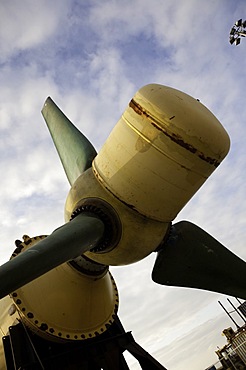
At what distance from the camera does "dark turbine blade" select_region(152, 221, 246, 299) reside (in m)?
4.57

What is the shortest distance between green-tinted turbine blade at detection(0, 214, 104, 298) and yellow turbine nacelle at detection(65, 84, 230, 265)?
420 millimetres

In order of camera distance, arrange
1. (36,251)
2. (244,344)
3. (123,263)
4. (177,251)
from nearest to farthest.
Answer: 1. (36,251)
2. (123,263)
3. (177,251)
4. (244,344)

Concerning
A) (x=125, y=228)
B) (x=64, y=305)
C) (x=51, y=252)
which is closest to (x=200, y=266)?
(x=125, y=228)

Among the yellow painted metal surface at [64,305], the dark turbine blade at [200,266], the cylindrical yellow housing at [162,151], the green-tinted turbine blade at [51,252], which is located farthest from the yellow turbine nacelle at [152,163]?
the yellow painted metal surface at [64,305]

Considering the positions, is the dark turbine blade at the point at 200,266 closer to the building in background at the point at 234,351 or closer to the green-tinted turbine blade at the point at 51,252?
the green-tinted turbine blade at the point at 51,252

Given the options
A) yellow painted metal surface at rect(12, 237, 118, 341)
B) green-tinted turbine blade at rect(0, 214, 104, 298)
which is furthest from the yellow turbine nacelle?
yellow painted metal surface at rect(12, 237, 118, 341)

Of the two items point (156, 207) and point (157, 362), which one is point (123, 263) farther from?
point (157, 362)

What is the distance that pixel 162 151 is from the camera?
136 inches

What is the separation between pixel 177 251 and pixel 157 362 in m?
2.16

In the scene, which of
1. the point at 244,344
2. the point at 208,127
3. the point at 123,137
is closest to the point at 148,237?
the point at 123,137

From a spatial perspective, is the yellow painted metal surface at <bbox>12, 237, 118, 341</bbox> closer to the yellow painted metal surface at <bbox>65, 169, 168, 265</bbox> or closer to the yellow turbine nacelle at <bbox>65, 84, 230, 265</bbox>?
the yellow painted metal surface at <bbox>65, 169, 168, 265</bbox>

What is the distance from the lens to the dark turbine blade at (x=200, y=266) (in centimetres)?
457

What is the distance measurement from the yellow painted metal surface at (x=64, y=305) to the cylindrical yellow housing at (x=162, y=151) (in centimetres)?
187

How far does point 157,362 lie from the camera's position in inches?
199
